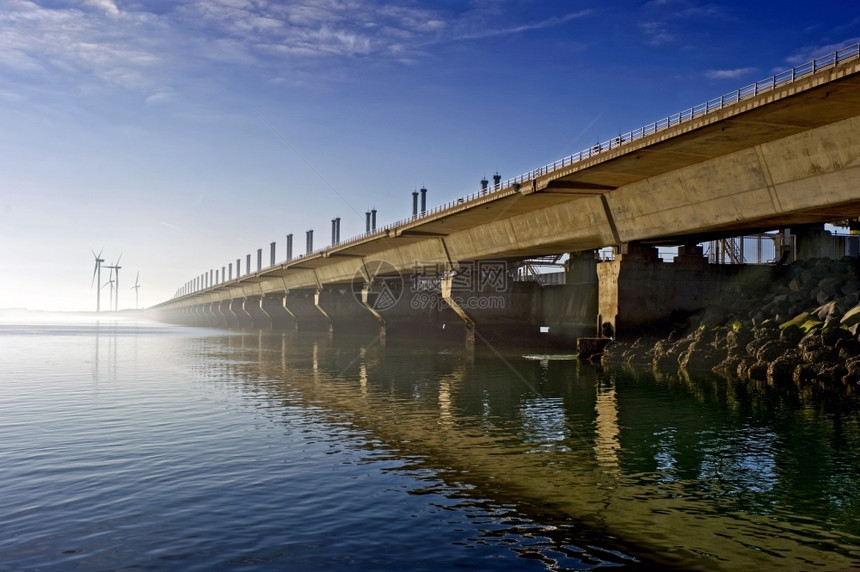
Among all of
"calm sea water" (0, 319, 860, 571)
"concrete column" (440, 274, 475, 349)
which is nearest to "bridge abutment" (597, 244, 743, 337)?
"calm sea water" (0, 319, 860, 571)

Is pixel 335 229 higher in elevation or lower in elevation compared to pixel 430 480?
higher

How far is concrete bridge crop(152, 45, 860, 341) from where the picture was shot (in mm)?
27109

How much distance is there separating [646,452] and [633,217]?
2554cm

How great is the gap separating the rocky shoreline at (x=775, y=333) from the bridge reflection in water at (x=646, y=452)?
10.2 feet

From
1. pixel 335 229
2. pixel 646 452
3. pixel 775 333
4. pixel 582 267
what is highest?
pixel 335 229

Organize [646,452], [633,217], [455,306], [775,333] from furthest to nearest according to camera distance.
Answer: [455,306] → [633,217] → [775,333] → [646,452]

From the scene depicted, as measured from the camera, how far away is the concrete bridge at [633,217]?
88.9 ft

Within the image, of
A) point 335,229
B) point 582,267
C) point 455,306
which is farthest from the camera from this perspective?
point 335,229

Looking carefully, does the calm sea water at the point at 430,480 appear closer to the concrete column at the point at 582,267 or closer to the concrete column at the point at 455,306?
the concrete column at the point at 582,267

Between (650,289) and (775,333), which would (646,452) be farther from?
(650,289)

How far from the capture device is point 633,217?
129 ft

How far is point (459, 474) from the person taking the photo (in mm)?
13625

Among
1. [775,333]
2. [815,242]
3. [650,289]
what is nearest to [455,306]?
[650,289]

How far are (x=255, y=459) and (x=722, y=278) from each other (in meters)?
36.4
